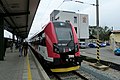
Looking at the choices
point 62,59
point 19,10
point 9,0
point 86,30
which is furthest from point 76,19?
point 62,59

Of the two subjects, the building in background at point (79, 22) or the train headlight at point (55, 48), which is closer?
the train headlight at point (55, 48)

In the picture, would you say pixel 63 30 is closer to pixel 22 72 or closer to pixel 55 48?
pixel 55 48

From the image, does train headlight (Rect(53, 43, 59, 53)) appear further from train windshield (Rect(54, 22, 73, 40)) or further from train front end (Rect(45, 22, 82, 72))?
train windshield (Rect(54, 22, 73, 40))

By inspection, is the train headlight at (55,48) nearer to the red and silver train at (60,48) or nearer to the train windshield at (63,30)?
the red and silver train at (60,48)

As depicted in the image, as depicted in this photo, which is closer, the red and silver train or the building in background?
the red and silver train

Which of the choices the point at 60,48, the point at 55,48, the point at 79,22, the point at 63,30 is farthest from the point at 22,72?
the point at 79,22

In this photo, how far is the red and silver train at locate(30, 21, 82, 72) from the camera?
37.3 ft


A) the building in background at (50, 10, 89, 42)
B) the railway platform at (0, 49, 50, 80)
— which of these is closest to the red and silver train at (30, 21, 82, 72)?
the railway platform at (0, 49, 50, 80)

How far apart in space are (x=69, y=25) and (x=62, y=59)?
2461mm

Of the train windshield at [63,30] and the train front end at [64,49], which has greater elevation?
the train windshield at [63,30]

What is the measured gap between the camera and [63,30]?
12461 mm

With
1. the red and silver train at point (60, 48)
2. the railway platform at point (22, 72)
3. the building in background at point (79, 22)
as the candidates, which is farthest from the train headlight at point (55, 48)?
the building in background at point (79, 22)

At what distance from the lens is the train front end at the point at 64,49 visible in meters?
11.4

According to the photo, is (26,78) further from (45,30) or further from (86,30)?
(86,30)
